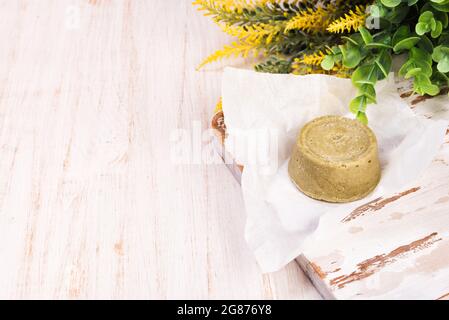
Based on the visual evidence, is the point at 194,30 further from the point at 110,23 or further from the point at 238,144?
the point at 238,144

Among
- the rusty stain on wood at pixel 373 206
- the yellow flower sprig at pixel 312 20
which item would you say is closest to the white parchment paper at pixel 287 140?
the rusty stain on wood at pixel 373 206

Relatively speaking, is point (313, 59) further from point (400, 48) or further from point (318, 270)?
point (318, 270)

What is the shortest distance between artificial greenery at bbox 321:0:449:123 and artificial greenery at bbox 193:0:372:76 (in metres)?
0.08

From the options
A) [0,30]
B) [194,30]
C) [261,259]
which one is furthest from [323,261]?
[0,30]

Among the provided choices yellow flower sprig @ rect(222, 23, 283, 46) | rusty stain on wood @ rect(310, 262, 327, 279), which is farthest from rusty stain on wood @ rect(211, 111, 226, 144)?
rusty stain on wood @ rect(310, 262, 327, 279)

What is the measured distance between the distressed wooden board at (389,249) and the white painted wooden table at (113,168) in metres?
0.06

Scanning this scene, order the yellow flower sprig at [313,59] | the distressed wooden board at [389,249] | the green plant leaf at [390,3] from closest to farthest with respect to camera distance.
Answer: the distressed wooden board at [389,249], the green plant leaf at [390,3], the yellow flower sprig at [313,59]

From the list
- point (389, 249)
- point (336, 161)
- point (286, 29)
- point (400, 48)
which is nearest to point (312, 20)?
point (286, 29)

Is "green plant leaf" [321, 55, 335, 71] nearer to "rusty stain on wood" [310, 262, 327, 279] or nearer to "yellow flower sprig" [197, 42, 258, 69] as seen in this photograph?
"yellow flower sprig" [197, 42, 258, 69]

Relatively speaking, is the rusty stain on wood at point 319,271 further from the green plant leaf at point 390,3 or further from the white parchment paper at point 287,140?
the green plant leaf at point 390,3

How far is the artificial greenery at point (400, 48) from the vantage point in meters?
0.85

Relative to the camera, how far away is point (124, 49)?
119cm

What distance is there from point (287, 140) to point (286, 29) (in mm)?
206

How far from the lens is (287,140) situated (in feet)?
2.92
